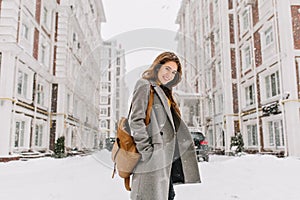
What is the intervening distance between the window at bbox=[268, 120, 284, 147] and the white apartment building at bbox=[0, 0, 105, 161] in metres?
11.3

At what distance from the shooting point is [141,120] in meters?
1.70

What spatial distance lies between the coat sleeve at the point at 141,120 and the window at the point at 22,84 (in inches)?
468

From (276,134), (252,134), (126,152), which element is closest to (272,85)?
(276,134)

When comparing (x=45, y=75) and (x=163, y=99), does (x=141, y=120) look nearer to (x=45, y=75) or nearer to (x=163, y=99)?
(x=163, y=99)

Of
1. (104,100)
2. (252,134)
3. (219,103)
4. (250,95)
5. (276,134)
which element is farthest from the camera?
(104,100)

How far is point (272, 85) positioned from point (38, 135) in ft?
43.0

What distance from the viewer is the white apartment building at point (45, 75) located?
10562 millimetres

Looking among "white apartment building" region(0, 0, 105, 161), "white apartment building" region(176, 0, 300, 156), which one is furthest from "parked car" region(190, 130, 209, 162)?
"white apartment building" region(0, 0, 105, 161)

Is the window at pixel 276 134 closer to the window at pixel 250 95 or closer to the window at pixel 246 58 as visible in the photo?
the window at pixel 250 95

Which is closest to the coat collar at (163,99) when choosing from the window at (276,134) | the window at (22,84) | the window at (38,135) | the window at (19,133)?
the window at (276,134)

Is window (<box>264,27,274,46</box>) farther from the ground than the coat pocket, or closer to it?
farther from the ground

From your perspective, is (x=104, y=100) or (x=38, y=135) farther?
(x=104, y=100)

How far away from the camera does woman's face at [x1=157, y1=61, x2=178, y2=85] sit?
79.9 inches

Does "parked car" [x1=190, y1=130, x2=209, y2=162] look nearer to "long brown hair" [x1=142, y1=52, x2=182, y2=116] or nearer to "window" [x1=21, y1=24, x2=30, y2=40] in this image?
"long brown hair" [x1=142, y1=52, x2=182, y2=116]
